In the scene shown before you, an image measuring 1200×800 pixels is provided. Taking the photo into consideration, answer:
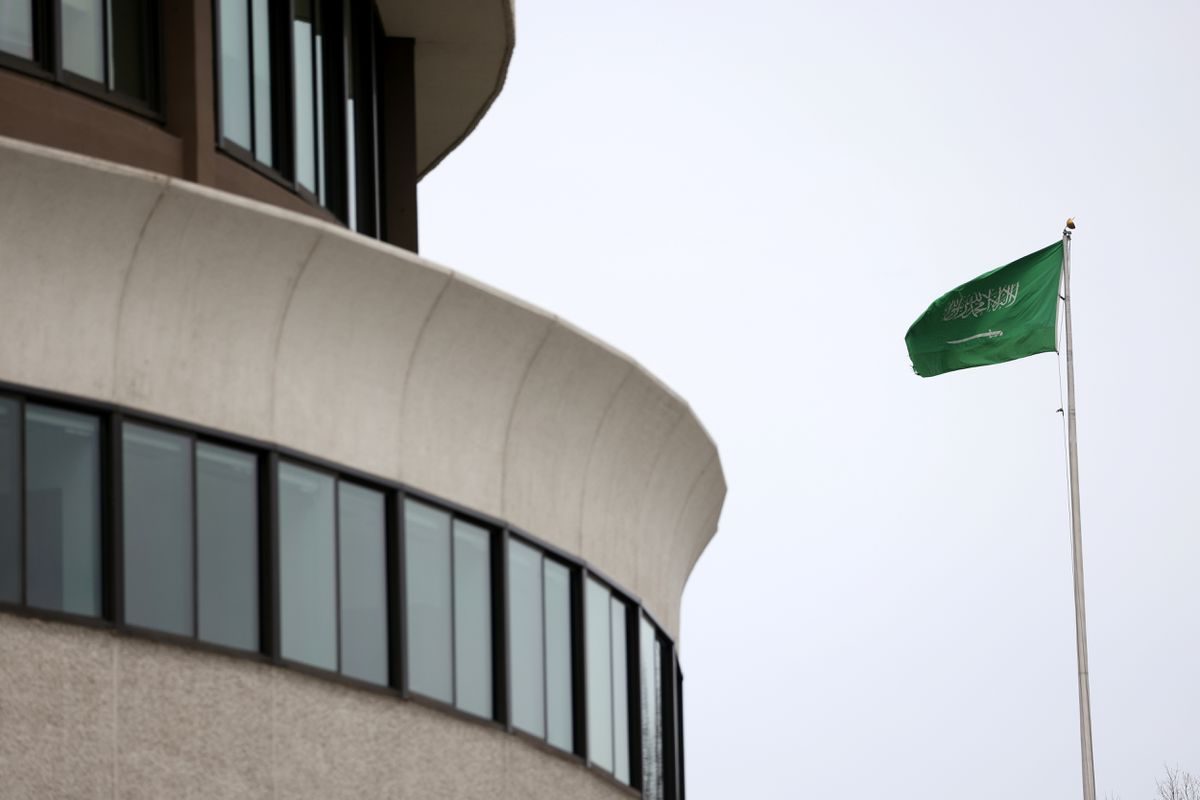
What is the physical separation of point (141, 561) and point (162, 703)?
1.20 m

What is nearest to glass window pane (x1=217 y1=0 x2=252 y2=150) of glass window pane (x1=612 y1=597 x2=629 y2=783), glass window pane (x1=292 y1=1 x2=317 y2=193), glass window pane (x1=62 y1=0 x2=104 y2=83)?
glass window pane (x1=292 y1=1 x2=317 y2=193)

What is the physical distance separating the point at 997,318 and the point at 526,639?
895cm

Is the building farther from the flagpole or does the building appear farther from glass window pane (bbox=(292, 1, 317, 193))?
the flagpole

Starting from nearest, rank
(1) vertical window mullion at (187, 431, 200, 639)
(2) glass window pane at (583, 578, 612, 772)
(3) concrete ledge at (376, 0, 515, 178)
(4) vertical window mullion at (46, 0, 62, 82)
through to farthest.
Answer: (1) vertical window mullion at (187, 431, 200, 639), (4) vertical window mullion at (46, 0, 62, 82), (2) glass window pane at (583, 578, 612, 772), (3) concrete ledge at (376, 0, 515, 178)

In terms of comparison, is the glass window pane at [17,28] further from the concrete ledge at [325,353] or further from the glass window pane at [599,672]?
the glass window pane at [599,672]

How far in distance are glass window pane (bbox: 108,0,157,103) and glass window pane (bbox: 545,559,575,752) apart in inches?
248

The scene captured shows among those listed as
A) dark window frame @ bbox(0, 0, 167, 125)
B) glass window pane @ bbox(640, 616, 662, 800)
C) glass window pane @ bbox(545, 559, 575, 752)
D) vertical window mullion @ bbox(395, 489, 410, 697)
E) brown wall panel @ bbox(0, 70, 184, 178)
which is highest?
dark window frame @ bbox(0, 0, 167, 125)

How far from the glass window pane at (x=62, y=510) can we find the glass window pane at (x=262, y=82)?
5.28 m

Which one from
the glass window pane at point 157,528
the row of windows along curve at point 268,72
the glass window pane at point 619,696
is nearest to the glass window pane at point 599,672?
the glass window pane at point 619,696

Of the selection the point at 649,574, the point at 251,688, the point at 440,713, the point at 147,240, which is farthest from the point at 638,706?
the point at 147,240

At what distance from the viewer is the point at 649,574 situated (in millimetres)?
24328

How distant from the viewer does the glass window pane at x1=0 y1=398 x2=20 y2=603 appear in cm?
1667

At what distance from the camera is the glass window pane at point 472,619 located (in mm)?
20516

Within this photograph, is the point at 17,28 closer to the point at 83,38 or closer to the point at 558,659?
the point at 83,38
